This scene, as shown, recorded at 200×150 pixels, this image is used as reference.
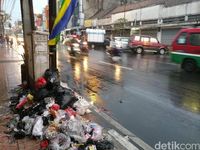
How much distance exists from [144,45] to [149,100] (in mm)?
20325

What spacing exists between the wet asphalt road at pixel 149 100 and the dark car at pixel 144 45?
15.0 meters

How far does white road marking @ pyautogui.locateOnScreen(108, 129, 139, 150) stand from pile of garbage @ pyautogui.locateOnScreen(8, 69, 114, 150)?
36 centimetres

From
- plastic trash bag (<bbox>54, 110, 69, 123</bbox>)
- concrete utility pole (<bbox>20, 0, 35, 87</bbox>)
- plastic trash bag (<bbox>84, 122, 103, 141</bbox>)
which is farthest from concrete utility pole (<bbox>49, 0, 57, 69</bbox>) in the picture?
plastic trash bag (<bbox>84, 122, 103, 141</bbox>)

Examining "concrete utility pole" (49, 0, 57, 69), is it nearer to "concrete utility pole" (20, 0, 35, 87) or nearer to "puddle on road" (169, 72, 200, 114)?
"concrete utility pole" (20, 0, 35, 87)

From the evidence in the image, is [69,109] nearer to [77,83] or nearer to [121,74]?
[77,83]

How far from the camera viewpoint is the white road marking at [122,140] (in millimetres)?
4540

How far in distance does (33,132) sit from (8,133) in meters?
0.59

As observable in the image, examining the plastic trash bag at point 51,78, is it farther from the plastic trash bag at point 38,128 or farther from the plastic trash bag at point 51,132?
the plastic trash bag at point 51,132

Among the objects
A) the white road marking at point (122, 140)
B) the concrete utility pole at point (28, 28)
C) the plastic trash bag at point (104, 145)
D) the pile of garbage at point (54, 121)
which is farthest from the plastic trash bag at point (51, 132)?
the concrete utility pole at point (28, 28)

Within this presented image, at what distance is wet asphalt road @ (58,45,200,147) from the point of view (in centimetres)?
543

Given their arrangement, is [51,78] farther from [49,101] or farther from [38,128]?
[38,128]

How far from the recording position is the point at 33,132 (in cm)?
464

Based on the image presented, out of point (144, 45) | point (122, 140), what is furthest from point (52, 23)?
point (144, 45)

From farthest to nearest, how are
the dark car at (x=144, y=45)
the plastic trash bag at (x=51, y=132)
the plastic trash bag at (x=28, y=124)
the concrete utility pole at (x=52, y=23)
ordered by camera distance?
the dark car at (x=144, y=45), the concrete utility pole at (x=52, y=23), the plastic trash bag at (x=28, y=124), the plastic trash bag at (x=51, y=132)
